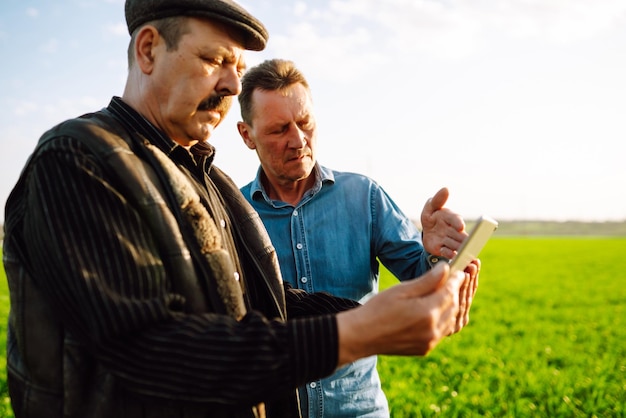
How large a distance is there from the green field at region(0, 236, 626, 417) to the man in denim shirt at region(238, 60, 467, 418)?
3.20 metres

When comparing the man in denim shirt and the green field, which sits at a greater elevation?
the man in denim shirt

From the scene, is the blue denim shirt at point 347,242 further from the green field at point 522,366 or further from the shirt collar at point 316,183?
the green field at point 522,366

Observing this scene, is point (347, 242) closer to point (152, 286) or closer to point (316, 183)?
point (316, 183)

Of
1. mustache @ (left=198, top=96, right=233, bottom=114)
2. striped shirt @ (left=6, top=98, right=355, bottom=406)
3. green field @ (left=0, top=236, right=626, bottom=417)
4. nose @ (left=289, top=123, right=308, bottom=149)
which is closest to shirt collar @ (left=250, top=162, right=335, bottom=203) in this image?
nose @ (left=289, top=123, right=308, bottom=149)

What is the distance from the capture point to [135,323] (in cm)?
126

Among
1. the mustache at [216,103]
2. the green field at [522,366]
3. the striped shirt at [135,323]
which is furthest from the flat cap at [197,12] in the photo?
the green field at [522,366]

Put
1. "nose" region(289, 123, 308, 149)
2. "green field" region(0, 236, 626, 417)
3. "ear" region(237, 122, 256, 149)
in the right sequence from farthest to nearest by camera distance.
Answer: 1. "green field" region(0, 236, 626, 417)
2. "ear" region(237, 122, 256, 149)
3. "nose" region(289, 123, 308, 149)

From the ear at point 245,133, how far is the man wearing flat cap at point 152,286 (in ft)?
5.01

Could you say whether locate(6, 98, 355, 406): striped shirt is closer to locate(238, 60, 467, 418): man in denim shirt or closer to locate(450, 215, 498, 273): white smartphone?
locate(450, 215, 498, 273): white smartphone

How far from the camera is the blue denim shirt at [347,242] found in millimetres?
2820

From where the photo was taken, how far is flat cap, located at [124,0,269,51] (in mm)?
1592

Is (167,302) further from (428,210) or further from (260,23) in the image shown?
(428,210)

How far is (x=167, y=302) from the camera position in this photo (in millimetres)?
1339

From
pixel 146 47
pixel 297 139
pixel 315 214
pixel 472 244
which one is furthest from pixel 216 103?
pixel 315 214
